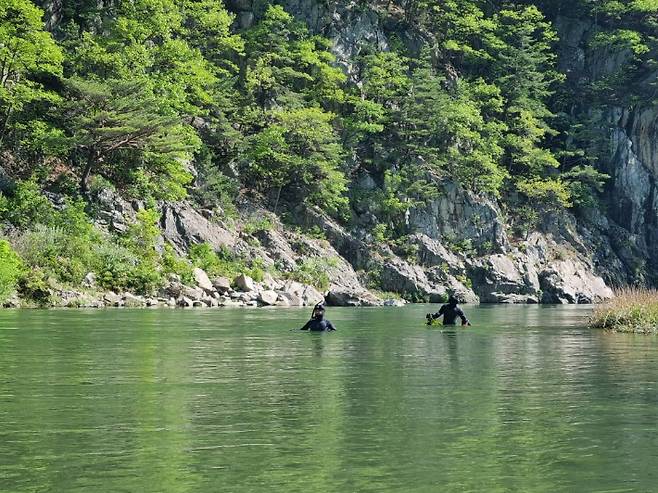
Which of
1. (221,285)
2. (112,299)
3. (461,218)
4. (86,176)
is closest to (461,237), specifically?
(461,218)

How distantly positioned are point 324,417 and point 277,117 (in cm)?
5939

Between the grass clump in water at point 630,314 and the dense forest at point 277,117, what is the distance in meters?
25.4

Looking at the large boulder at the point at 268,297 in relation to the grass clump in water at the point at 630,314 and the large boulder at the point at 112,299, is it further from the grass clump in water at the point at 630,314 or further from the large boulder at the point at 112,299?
the grass clump in water at the point at 630,314

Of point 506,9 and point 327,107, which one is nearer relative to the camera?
point 327,107

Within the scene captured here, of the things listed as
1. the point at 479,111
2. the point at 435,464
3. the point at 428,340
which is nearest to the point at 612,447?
the point at 435,464

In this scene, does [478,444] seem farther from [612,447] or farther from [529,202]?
[529,202]

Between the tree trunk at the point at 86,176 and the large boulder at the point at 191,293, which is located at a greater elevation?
the tree trunk at the point at 86,176

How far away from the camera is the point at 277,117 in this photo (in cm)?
6988

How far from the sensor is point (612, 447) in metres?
9.95

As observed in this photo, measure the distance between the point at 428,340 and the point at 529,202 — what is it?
2343 inches

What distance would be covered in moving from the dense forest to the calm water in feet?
85.7

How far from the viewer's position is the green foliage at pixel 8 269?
41.2 meters

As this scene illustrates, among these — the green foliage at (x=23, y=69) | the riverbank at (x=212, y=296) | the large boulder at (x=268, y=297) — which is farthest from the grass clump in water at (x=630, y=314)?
the green foliage at (x=23, y=69)

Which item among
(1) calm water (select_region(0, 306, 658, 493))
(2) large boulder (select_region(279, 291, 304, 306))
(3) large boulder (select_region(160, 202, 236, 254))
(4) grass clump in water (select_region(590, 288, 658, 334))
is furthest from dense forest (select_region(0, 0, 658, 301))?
(1) calm water (select_region(0, 306, 658, 493))
